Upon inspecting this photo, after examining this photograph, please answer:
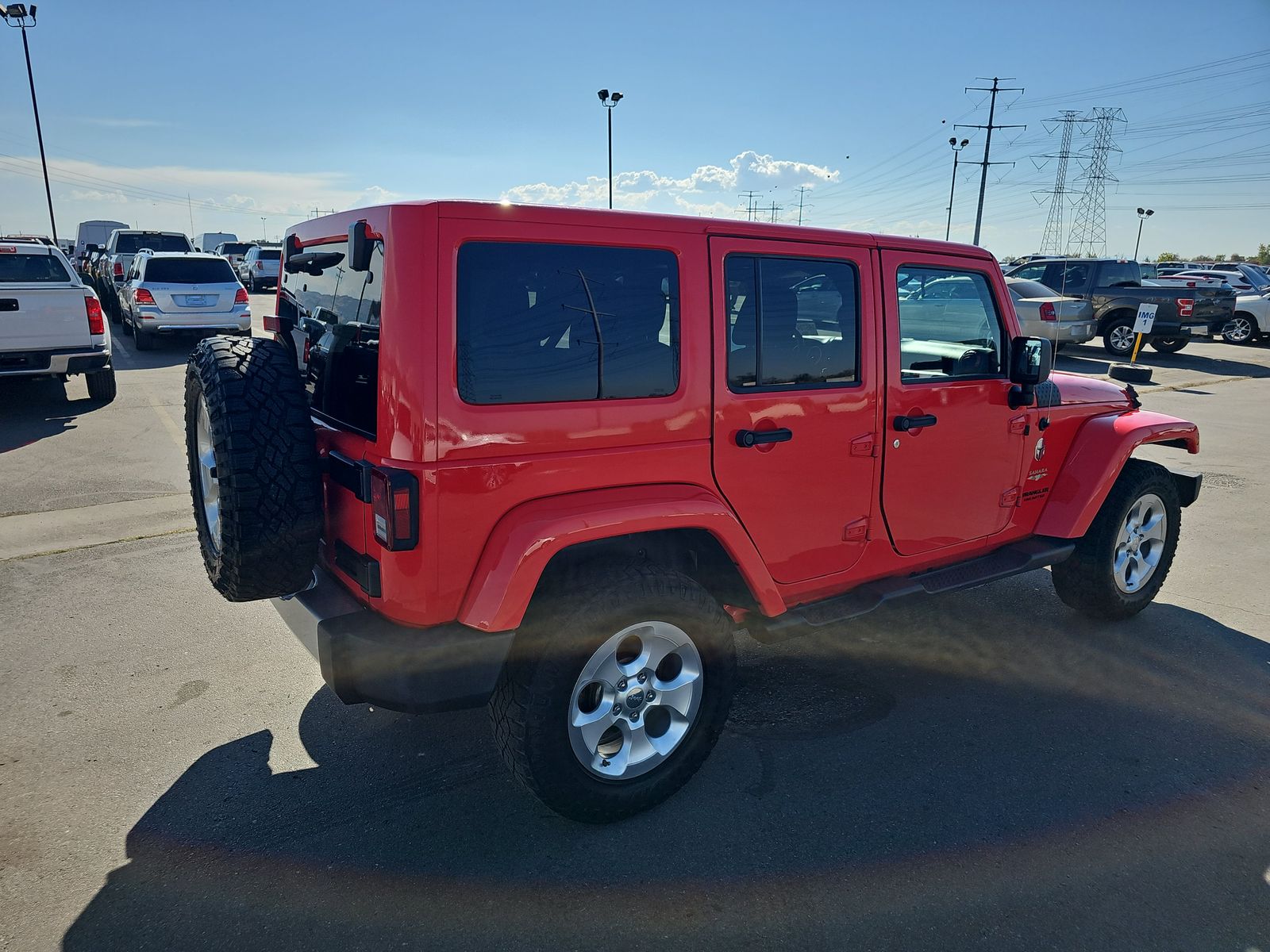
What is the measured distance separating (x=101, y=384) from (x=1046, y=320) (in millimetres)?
15222

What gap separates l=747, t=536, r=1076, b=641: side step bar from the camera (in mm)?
3182

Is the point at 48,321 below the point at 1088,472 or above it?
above

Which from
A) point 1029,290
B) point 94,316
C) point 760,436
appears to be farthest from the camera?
point 1029,290

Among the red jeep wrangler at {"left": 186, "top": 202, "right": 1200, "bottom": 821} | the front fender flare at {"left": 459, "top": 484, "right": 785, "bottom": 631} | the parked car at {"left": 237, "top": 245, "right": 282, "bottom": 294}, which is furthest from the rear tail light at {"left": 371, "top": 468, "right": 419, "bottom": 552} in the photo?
the parked car at {"left": 237, "top": 245, "right": 282, "bottom": 294}

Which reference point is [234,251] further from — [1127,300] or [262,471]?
[262,471]

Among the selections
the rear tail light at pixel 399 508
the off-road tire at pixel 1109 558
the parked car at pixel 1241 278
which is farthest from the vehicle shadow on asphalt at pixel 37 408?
the parked car at pixel 1241 278

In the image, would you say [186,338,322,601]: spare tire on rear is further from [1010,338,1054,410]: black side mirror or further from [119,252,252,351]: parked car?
[119,252,252,351]: parked car

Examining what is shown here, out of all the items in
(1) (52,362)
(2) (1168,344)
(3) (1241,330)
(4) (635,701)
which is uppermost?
(3) (1241,330)

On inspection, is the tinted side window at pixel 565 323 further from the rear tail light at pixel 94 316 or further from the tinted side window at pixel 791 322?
the rear tail light at pixel 94 316

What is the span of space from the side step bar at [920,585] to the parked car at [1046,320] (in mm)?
13269

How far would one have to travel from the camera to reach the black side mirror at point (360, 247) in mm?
2474

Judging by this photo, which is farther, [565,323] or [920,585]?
[920,585]

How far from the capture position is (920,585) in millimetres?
3598

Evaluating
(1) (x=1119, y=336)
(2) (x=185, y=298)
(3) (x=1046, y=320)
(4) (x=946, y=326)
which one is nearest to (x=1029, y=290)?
(3) (x=1046, y=320)
